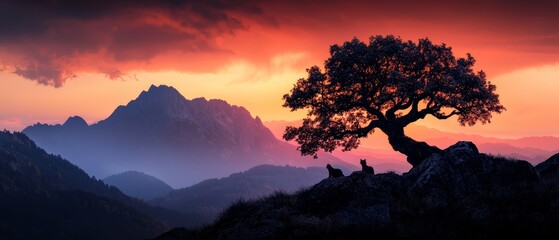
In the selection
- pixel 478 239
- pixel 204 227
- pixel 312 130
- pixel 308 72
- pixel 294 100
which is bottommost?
pixel 478 239


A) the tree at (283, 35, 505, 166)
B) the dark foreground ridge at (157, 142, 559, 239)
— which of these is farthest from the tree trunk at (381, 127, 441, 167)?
the dark foreground ridge at (157, 142, 559, 239)

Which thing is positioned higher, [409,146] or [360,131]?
[360,131]

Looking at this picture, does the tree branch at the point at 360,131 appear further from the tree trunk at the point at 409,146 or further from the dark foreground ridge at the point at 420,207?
the dark foreground ridge at the point at 420,207

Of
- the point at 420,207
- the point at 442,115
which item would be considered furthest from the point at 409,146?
the point at 420,207

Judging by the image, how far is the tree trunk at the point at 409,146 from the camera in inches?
1397

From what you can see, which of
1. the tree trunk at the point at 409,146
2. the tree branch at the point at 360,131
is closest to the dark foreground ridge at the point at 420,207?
the tree trunk at the point at 409,146

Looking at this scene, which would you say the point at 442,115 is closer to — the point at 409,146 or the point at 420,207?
the point at 409,146

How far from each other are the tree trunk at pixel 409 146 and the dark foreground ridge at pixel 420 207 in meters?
9.95

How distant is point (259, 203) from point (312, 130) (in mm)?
17828

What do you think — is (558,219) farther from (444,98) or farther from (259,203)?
(444,98)

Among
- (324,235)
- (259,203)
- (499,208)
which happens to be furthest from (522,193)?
(259,203)

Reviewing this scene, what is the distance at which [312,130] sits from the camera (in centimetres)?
3953

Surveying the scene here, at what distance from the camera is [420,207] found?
19250 millimetres

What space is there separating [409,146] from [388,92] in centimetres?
503
